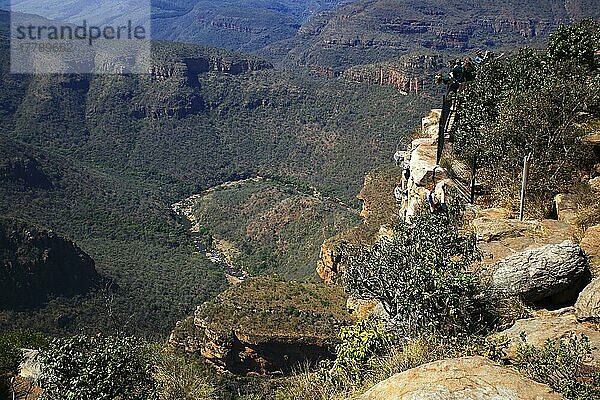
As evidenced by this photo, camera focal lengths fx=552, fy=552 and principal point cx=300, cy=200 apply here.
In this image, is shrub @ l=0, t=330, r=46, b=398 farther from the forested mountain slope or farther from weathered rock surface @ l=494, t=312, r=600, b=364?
the forested mountain slope

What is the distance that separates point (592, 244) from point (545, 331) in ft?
9.92

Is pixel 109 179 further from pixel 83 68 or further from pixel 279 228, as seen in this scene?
pixel 83 68

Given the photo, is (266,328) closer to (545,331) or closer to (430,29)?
(545,331)

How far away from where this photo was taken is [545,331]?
7047 millimetres

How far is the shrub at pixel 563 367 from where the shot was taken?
5.49m

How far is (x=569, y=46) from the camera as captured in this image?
19938mm

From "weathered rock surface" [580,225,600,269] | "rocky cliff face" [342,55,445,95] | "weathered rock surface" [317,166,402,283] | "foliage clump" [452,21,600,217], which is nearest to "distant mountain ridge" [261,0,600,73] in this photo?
"rocky cliff face" [342,55,445,95]

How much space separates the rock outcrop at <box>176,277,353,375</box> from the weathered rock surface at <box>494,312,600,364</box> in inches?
632

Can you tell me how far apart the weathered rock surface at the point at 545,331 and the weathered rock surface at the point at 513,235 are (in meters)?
1.65

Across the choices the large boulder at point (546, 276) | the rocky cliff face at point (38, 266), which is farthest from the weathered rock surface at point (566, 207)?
the rocky cliff face at point (38, 266)

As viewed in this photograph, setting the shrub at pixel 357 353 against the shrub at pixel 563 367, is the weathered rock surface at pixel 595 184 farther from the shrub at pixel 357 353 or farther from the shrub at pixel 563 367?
the shrub at pixel 563 367

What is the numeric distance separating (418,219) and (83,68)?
111 meters

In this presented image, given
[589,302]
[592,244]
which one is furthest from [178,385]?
[592,244]

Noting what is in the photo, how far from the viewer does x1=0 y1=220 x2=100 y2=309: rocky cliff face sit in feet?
123
